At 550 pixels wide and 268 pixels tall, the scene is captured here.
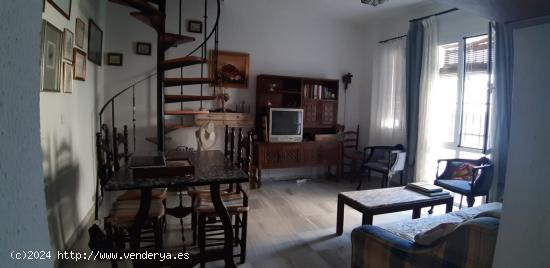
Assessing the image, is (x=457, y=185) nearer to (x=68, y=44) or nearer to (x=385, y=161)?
(x=385, y=161)

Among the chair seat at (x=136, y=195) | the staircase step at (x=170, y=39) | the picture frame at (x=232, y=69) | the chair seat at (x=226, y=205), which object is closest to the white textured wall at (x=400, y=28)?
the picture frame at (x=232, y=69)

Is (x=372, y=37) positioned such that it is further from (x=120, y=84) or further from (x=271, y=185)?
(x=120, y=84)

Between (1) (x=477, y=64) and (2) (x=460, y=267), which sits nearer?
(2) (x=460, y=267)

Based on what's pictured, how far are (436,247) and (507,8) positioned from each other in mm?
1085

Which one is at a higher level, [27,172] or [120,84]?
[120,84]

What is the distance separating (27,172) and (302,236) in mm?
2648

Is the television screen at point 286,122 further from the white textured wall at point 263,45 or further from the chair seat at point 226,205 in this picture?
the chair seat at point 226,205

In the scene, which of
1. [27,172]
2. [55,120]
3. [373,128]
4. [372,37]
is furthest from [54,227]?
[372,37]

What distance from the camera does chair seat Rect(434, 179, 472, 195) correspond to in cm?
327

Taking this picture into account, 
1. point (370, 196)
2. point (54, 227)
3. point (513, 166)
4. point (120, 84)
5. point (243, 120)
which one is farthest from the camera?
point (243, 120)

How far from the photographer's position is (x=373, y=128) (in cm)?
535

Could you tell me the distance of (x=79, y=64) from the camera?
9.18ft

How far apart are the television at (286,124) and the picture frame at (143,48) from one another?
6.38 feet

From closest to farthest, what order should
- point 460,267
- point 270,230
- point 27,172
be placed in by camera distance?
point 27,172 → point 460,267 → point 270,230
